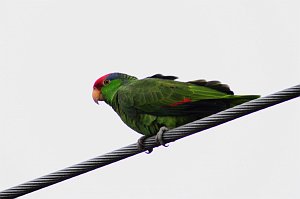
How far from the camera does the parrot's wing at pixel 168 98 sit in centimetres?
684

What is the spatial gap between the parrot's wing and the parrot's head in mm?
459

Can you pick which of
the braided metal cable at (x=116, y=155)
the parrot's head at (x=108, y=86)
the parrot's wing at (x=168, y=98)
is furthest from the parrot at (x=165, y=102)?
the braided metal cable at (x=116, y=155)

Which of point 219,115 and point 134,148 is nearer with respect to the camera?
point 219,115

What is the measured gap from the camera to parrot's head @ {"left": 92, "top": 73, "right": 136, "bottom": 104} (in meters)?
8.25

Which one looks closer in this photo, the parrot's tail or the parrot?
the parrot's tail

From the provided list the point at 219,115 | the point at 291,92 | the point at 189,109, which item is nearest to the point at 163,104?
the point at 189,109

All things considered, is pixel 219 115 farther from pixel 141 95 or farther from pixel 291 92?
pixel 141 95

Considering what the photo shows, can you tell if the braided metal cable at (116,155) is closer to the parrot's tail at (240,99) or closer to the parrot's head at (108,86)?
the parrot's tail at (240,99)

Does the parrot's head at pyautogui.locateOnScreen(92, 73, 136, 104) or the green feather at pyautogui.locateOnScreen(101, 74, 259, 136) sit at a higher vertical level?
the parrot's head at pyautogui.locateOnScreen(92, 73, 136, 104)

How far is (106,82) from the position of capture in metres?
8.42

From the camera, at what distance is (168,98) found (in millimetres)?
7199

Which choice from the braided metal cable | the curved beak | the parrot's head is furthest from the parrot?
the braided metal cable

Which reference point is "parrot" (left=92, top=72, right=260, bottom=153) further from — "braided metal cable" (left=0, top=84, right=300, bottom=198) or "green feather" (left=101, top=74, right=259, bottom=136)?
"braided metal cable" (left=0, top=84, right=300, bottom=198)

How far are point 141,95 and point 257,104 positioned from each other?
2655mm
